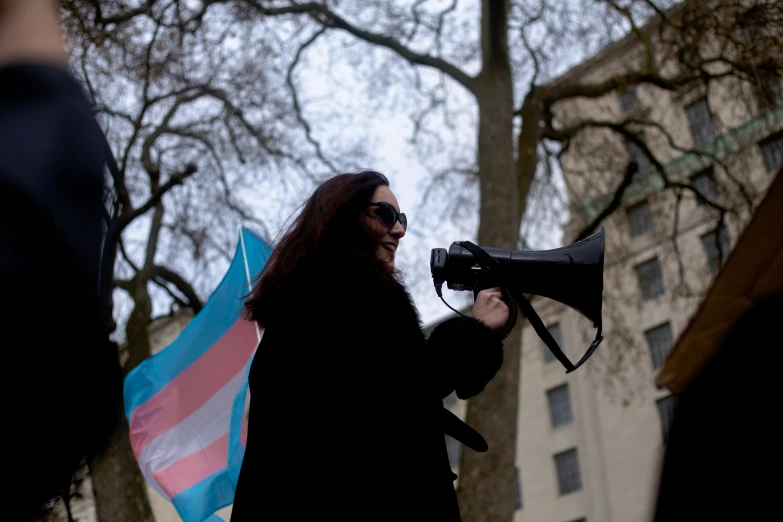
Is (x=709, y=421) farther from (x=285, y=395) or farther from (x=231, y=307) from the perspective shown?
(x=231, y=307)

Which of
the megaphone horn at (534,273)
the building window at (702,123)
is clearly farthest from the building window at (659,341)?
the megaphone horn at (534,273)

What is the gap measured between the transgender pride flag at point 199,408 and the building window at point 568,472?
32958mm

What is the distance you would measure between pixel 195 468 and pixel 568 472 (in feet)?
111

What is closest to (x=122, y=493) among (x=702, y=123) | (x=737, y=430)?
(x=737, y=430)

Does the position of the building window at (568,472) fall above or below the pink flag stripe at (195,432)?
above

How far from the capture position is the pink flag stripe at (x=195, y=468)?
18.0 feet

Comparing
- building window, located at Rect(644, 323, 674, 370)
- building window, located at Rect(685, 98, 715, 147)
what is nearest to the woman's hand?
building window, located at Rect(685, 98, 715, 147)

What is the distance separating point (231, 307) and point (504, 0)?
741 centimetres

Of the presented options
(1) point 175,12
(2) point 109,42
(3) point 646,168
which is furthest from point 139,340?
(3) point 646,168

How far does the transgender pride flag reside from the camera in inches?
A: 216

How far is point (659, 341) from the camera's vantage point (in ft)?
115

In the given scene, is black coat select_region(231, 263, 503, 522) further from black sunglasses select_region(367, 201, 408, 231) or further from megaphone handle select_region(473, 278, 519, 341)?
black sunglasses select_region(367, 201, 408, 231)

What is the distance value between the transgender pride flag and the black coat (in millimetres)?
2979

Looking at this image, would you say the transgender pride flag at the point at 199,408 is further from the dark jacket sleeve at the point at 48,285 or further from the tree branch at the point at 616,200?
the tree branch at the point at 616,200
